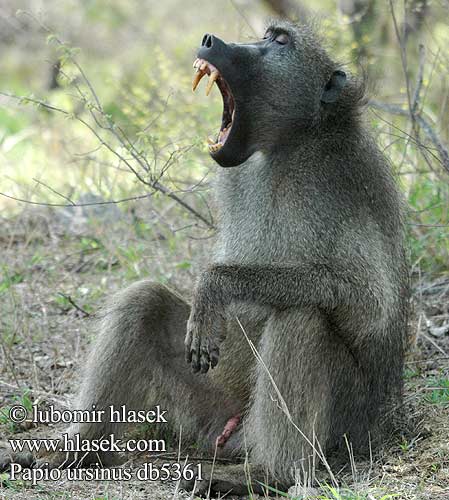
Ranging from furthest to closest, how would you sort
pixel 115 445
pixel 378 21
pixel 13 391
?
pixel 378 21, pixel 13 391, pixel 115 445

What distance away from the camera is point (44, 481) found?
3.36 m

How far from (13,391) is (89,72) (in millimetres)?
7659

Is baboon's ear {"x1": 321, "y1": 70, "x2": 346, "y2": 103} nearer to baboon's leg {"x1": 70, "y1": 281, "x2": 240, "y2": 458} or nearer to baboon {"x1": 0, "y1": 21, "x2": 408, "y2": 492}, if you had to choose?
baboon {"x1": 0, "y1": 21, "x2": 408, "y2": 492}

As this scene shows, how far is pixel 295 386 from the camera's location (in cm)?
325

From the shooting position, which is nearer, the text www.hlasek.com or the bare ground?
the bare ground

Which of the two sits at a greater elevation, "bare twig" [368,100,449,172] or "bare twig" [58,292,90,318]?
"bare twig" [368,100,449,172]

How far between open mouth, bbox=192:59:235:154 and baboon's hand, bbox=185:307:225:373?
0.62 metres

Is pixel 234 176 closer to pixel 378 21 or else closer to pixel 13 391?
pixel 13 391

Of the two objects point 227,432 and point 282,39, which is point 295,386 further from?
point 282,39

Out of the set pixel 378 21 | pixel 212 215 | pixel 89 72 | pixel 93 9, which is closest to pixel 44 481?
pixel 212 215

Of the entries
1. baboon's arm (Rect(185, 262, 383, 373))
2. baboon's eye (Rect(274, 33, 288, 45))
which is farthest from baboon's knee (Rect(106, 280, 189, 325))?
baboon's eye (Rect(274, 33, 288, 45))

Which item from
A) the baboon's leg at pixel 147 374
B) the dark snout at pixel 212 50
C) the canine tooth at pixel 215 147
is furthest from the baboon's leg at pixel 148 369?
the dark snout at pixel 212 50

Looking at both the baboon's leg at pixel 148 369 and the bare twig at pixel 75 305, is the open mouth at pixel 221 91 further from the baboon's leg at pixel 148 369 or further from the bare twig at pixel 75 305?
the bare twig at pixel 75 305

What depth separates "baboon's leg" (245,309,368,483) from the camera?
128 inches
